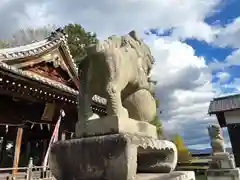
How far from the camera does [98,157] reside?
5.17 feet

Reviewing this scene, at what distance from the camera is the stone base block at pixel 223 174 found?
8785mm

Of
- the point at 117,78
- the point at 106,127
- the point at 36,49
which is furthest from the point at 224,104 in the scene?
the point at 106,127

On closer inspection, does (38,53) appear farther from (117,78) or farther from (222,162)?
(222,162)

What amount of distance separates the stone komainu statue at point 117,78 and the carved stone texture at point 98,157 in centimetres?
29

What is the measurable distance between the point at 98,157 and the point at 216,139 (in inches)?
402

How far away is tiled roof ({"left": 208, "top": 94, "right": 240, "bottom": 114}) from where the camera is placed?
1594 centimetres

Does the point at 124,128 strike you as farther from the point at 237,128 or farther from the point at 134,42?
the point at 237,128

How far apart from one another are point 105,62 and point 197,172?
17746mm

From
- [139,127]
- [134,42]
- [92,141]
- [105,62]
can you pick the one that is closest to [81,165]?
[92,141]

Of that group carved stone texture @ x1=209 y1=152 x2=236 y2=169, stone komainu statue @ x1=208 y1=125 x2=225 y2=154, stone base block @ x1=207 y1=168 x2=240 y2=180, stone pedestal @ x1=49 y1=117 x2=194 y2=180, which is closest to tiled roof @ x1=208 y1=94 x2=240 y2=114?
stone komainu statue @ x1=208 y1=125 x2=225 y2=154

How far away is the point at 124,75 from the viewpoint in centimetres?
205

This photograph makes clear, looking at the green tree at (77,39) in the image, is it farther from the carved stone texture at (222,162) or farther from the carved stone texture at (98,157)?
the carved stone texture at (98,157)

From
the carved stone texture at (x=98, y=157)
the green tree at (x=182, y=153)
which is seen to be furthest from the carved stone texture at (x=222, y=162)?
the green tree at (x=182, y=153)

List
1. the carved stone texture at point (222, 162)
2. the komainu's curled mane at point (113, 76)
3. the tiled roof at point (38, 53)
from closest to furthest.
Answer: the komainu's curled mane at point (113, 76)
the tiled roof at point (38, 53)
the carved stone texture at point (222, 162)
